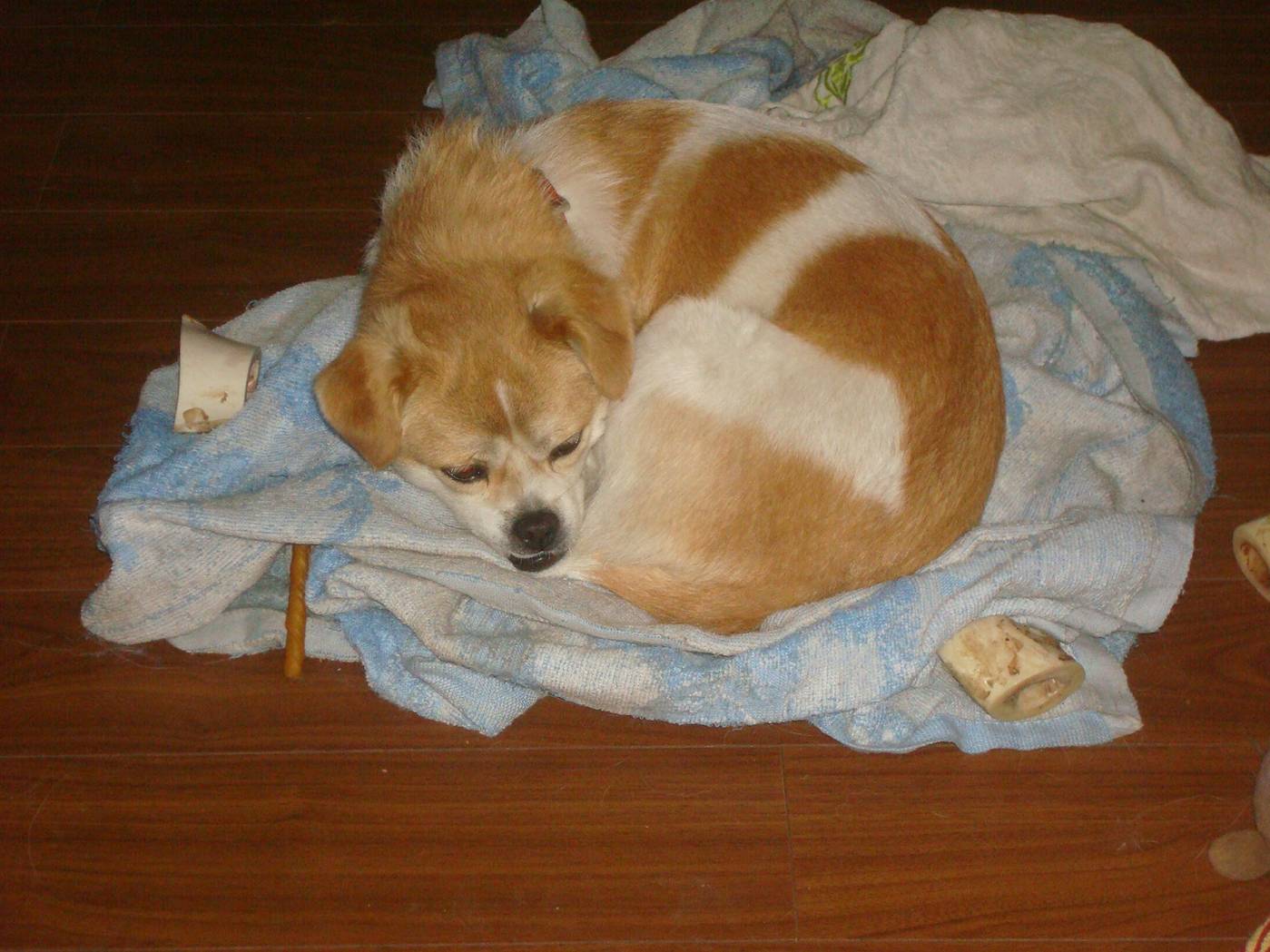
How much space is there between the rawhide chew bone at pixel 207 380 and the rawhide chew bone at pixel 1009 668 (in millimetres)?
1712

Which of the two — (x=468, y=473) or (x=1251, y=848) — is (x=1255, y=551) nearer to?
(x=1251, y=848)

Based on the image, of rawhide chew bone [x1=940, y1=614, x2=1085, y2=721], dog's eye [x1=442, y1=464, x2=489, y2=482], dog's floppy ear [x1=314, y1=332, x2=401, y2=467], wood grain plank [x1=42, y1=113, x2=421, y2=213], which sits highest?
dog's floppy ear [x1=314, y1=332, x2=401, y2=467]

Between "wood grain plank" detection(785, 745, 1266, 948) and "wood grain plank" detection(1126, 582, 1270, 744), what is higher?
"wood grain plank" detection(1126, 582, 1270, 744)

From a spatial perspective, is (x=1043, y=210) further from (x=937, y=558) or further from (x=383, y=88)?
(x=383, y=88)

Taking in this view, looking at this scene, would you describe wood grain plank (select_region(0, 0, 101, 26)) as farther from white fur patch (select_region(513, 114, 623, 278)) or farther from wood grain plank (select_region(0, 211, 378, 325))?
white fur patch (select_region(513, 114, 623, 278))

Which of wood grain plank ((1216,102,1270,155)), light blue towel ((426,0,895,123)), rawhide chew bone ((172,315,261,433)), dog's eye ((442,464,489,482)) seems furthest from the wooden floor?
light blue towel ((426,0,895,123))

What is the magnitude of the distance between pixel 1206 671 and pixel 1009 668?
575 millimetres

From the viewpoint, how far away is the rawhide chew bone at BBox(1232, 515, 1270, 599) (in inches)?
104

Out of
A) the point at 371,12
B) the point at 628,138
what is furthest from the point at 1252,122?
the point at 371,12

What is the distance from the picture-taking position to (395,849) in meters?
2.33

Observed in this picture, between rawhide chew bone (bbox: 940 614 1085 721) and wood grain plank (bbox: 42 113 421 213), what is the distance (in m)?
2.19

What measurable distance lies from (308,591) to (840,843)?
1.27 meters

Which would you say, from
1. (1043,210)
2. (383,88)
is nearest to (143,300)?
(383,88)

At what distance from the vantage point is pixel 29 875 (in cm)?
230
